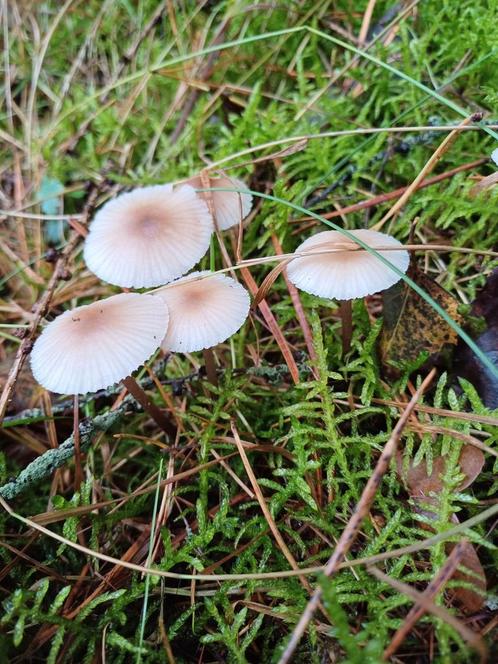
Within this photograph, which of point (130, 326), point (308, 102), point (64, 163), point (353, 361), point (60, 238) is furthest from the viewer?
point (64, 163)

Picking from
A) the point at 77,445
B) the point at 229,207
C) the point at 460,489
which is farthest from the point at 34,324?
the point at 460,489

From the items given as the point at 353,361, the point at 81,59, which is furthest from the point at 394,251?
the point at 81,59

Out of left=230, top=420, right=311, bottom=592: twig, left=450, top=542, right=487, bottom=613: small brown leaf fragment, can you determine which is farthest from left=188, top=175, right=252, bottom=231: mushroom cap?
left=450, top=542, right=487, bottom=613: small brown leaf fragment

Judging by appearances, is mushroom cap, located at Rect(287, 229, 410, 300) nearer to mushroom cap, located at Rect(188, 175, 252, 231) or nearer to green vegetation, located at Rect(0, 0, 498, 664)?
green vegetation, located at Rect(0, 0, 498, 664)

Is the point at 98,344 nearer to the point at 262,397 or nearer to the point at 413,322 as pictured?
the point at 262,397

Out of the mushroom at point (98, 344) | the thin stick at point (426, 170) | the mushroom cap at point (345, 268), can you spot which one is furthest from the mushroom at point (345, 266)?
the mushroom at point (98, 344)

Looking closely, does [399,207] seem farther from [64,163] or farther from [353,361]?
[64,163]
